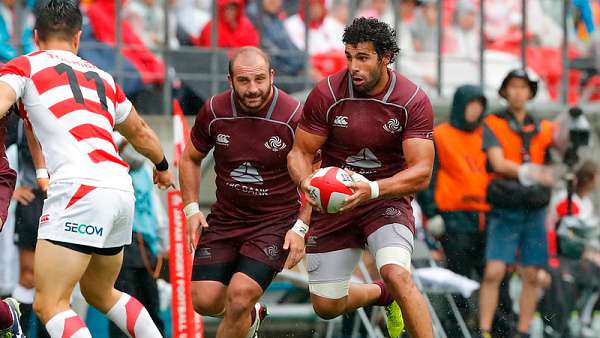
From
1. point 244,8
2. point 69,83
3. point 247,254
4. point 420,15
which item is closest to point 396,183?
point 247,254

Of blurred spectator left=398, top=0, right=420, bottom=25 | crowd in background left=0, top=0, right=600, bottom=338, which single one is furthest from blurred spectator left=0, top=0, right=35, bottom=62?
blurred spectator left=398, top=0, right=420, bottom=25

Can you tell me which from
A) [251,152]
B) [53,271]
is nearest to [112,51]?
[251,152]

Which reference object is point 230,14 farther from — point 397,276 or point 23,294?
point 397,276

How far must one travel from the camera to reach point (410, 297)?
Result: 28.4ft

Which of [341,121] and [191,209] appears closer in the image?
[341,121]

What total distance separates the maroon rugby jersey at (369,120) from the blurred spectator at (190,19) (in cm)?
424

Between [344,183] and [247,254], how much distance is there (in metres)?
1.25

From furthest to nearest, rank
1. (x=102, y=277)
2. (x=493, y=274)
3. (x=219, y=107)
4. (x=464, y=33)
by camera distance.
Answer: (x=464, y=33)
(x=493, y=274)
(x=219, y=107)
(x=102, y=277)

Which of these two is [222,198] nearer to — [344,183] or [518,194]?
[344,183]

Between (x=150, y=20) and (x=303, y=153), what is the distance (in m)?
4.93

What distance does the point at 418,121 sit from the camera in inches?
348

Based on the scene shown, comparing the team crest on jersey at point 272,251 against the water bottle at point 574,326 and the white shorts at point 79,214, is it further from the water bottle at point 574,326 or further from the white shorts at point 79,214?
the water bottle at point 574,326

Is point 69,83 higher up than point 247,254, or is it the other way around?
point 69,83

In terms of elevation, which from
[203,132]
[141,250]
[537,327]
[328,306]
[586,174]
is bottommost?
[537,327]
